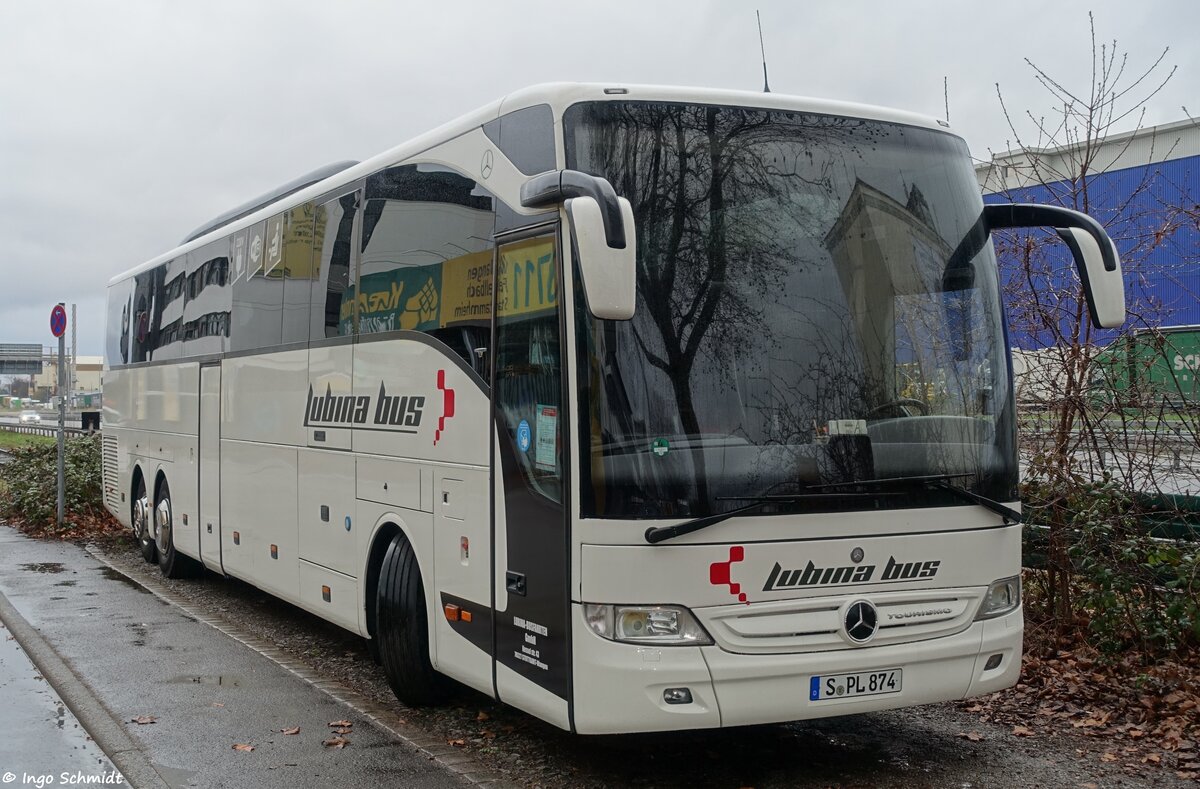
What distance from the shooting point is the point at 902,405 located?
5.83 meters

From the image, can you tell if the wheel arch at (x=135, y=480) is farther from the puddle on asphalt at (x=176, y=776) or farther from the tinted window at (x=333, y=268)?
the puddle on asphalt at (x=176, y=776)

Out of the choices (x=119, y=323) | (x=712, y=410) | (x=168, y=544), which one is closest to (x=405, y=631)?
(x=712, y=410)

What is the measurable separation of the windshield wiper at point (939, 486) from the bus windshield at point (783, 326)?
0.9 inches

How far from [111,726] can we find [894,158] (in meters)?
5.20

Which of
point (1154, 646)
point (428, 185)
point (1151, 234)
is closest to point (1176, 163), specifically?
point (1151, 234)

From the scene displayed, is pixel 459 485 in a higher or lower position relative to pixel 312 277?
lower

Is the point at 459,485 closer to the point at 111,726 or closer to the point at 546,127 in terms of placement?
the point at 546,127

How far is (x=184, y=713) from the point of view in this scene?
7.43 metres

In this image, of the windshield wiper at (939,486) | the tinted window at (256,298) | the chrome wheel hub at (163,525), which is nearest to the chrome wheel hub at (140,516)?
the chrome wheel hub at (163,525)

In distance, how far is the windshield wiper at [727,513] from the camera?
539 cm

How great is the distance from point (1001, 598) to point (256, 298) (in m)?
6.67

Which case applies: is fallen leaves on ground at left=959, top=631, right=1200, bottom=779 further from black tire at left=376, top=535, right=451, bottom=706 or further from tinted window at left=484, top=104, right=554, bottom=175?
tinted window at left=484, top=104, right=554, bottom=175

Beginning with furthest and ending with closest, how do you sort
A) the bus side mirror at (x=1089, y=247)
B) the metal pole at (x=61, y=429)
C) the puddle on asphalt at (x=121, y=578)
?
the metal pole at (x=61, y=429), the puddle on asphalt at (x=121, y=578), the bus side mirror at (x=1089, y=247)

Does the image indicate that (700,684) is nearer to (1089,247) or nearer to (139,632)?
(1089,247)
